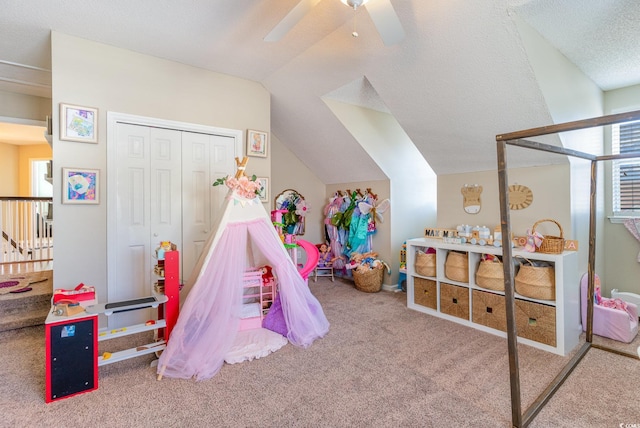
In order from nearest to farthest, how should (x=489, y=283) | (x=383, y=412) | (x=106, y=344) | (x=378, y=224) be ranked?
(x=383, y=412) < (x=106, y=344) < (x=489, y=283) < (x=378, y=224)

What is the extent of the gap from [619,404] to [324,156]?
4.09 m

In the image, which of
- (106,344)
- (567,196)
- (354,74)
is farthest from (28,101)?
(567,196)

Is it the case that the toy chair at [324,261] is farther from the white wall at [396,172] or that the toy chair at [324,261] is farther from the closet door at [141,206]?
the closet door at [141,206]

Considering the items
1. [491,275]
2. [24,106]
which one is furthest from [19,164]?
[491,275]

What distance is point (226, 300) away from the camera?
102 inches

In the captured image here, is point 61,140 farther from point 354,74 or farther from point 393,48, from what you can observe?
point 393,48

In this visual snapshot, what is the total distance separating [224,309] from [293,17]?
2.19m

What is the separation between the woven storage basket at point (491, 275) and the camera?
298 cm

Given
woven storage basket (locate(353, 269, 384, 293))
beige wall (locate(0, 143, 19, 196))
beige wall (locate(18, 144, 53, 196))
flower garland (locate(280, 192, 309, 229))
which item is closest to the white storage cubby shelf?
woven storage basket (locate(353, 269, 384, 293))

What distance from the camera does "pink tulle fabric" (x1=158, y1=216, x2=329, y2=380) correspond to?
2.33 metres

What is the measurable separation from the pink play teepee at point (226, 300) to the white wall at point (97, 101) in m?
1.13

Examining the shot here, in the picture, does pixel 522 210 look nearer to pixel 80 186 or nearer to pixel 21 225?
pixel 80 186

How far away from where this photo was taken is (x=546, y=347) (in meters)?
2.65

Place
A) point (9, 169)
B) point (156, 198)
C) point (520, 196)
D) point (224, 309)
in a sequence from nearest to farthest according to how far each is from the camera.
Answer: point (224, 309)
point (520, 196)
point (156, 198)
point (9, 169)
